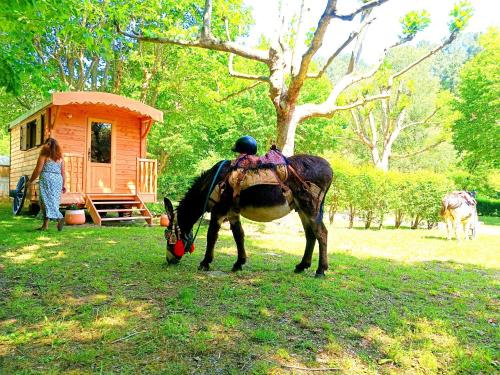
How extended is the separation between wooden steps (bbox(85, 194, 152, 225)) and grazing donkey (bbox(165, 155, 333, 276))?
226 inches

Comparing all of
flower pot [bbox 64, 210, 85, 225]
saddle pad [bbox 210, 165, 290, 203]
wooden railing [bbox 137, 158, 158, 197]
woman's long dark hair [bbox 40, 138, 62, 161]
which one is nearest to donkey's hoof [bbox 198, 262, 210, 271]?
Result: saddle pad [bbox 210, 165, 290, 203]

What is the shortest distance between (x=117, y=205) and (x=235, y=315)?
30.1 feet

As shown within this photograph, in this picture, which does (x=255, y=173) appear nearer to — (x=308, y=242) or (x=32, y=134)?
(x=308, y=242)

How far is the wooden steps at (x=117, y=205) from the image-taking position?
10.3 meters

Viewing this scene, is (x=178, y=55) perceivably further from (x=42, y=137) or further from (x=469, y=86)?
(x=469, y=86)

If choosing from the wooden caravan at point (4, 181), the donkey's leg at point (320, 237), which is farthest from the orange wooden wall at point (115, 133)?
the donkey's leg at point (320, 237)

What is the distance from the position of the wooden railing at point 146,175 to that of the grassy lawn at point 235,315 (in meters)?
5.53

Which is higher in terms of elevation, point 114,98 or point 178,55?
point 178,55

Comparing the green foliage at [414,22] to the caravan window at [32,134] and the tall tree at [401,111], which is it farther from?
the caravan window at [32,134]

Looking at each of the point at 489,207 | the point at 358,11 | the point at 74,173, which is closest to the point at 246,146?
the point at 358,11

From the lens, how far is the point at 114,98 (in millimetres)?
10523

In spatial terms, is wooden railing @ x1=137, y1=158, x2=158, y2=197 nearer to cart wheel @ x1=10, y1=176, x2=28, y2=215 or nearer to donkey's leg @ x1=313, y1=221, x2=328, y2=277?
cart wheel @ x1=10, y1=176, x2=28, y2=215

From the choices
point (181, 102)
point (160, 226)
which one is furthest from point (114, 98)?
point (181, 102)

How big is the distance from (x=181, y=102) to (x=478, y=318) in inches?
628
